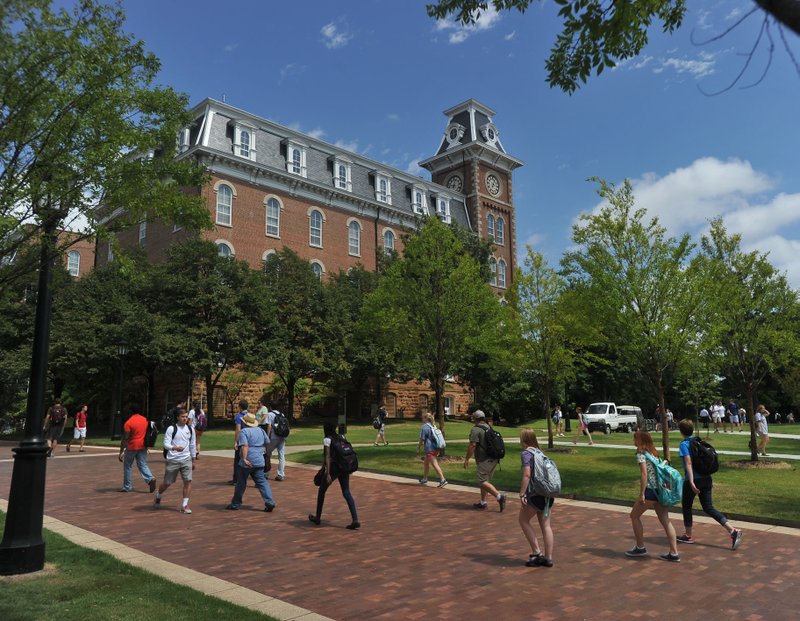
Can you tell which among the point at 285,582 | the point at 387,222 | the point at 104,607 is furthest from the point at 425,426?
the point at 387,222

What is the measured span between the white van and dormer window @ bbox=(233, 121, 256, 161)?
27305 millimetres

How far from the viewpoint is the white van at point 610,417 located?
3409 cm

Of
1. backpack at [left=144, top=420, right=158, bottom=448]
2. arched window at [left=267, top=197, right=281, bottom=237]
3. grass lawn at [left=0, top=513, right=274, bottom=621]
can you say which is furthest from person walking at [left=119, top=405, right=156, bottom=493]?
arched window at [left=267, top=197, right=281, bottom=237]

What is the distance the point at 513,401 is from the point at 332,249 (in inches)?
689

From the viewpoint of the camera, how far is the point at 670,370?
15805 mm

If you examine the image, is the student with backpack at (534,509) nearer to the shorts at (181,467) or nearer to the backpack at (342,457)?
the backpack at (342,457)

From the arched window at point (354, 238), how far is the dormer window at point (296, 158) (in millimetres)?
5463

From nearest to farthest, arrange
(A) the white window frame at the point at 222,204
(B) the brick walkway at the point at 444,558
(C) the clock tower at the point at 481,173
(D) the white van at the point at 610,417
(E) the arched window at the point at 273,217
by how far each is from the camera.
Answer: (B) the brick walkway at the point at 444,558, (D) the white van at the point at 610,417, (A) the white window frame at the point at 222,204, (E) the arched window at the point at 273,217, (C) the clock tower at the point at 481,173

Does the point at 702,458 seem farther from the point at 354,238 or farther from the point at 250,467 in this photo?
the point at 354,238

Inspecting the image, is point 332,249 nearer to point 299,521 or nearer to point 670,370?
point 670,370

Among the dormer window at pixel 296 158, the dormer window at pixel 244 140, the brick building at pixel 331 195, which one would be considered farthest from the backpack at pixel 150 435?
the dormer window at pixel 296 158

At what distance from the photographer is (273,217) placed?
134ft

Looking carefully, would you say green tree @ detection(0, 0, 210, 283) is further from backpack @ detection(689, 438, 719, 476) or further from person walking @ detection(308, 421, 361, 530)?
backpack @ detection(689, 438, 719, 476)

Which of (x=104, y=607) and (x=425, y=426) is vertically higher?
(x=425, y=426)
